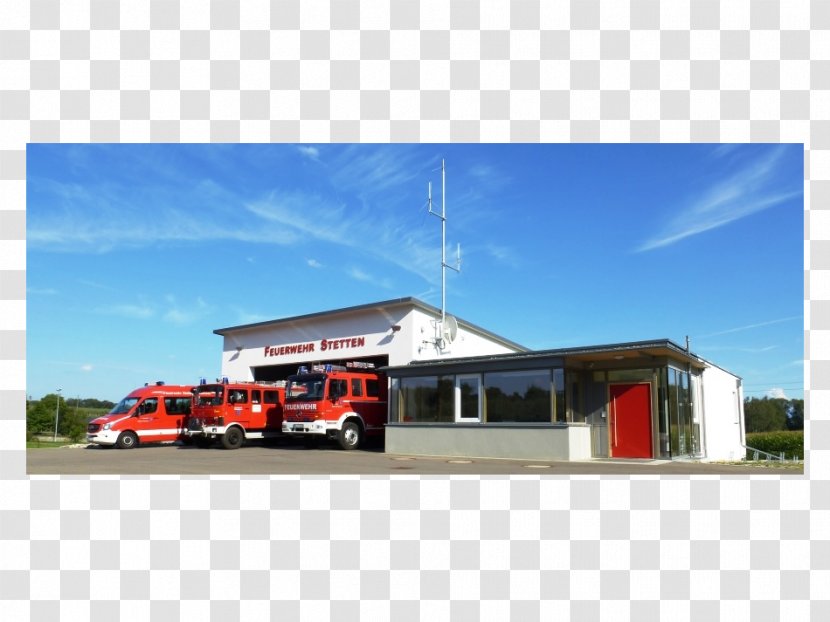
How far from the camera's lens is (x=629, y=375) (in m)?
17.9

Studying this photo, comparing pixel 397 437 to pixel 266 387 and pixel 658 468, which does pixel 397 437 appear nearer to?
pixel 266 387

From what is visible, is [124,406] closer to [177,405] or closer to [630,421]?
[177,405]

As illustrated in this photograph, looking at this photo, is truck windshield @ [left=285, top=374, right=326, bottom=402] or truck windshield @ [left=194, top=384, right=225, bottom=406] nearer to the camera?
truck windshield @ [left=285, top=374, right=326, bottom=402]

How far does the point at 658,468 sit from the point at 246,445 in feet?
48.7

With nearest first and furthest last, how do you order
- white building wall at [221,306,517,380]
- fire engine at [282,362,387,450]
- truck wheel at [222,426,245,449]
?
1. fire engine at [282,362,387,450]
2. truck wheel at [222,426,245,449]
3. white building wall at [221,306,517,380]

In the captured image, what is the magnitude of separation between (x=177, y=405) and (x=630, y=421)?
16039 mm

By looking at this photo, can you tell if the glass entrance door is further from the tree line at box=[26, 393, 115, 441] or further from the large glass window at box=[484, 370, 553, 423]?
the tree line at box=[26, 393, 115, 441]

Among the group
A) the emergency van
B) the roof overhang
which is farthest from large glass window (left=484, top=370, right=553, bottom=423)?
the emergency van

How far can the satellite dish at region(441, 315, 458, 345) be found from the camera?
24219 millimetres

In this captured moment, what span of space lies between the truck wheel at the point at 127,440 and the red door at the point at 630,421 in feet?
52.8

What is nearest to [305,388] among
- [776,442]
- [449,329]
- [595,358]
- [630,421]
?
[449,329]

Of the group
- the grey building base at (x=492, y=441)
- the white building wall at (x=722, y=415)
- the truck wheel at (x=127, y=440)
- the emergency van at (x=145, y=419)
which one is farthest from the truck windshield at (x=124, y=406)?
the white building wall at (x=722, y=415)

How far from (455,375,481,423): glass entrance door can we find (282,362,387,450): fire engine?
364cm

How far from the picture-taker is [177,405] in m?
25.1
